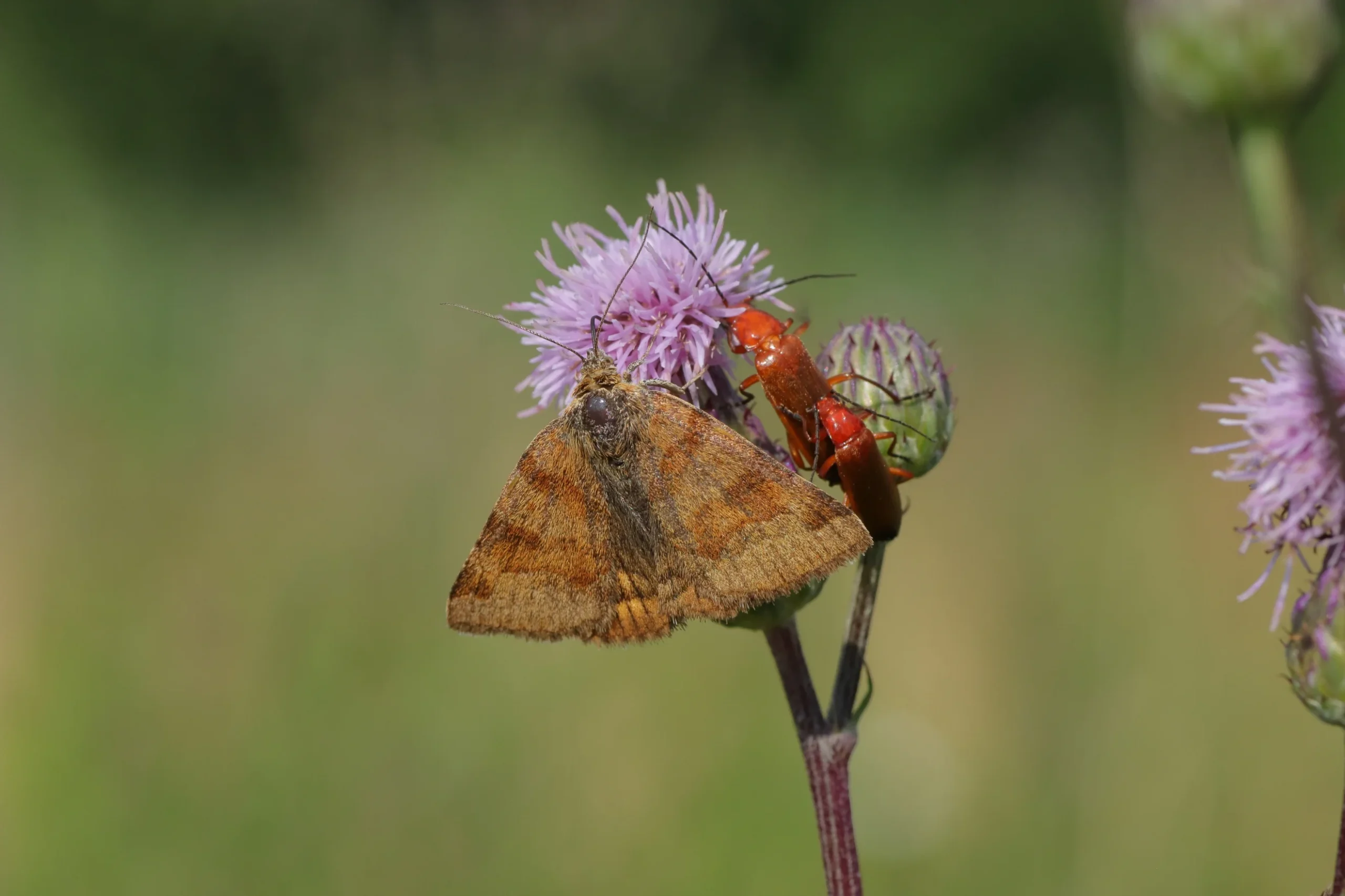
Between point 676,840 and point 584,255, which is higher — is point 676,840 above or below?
below

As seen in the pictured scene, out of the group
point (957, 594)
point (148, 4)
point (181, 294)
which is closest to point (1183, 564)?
point (957, 594)

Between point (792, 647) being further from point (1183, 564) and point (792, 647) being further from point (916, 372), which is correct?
point (1183, 564)

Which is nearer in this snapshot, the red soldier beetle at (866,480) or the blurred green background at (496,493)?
the red soldier beetle at (866,480)

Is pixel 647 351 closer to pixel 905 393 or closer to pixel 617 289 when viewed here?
pixel 617 289

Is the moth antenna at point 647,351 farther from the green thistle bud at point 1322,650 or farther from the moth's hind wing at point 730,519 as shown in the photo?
the green thistle bud at point 1322,650

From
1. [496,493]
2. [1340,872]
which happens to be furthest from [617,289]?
[496,493]

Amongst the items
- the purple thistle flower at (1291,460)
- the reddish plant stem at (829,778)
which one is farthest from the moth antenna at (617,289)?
the purple thistle flower at (1291,460)

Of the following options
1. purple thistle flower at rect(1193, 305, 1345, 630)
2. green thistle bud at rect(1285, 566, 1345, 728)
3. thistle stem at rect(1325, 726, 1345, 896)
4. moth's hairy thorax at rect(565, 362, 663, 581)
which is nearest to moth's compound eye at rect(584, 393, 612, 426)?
moth's hairy thorax at rect(565, 362, 663, 581)
